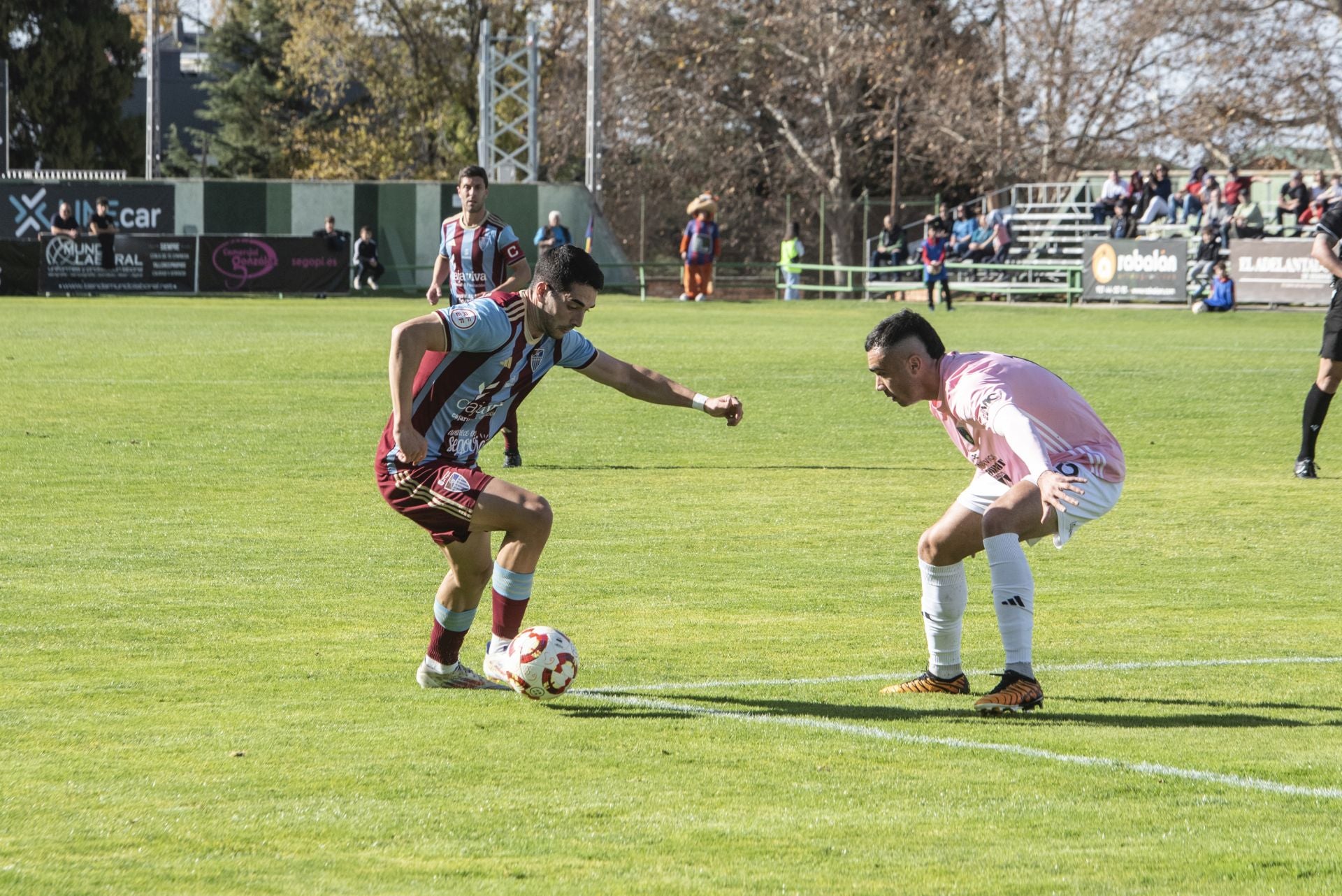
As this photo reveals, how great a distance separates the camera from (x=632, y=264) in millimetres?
44094

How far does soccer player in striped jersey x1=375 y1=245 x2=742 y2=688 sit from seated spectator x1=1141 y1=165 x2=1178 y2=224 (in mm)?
36315

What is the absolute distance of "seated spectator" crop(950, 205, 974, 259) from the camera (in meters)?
44.9

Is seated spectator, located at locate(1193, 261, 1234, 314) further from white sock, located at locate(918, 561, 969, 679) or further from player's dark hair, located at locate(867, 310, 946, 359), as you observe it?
player's dark hair, located at locate(867, 310, 946, 359)

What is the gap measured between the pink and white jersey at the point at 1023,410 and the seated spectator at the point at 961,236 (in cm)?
3888

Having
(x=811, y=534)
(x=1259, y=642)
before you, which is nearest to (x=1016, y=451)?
(x=1259, y=642)

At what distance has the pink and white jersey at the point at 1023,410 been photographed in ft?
20.7

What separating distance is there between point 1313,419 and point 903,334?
26.5 feet

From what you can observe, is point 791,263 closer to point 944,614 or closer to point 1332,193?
point 1332,193

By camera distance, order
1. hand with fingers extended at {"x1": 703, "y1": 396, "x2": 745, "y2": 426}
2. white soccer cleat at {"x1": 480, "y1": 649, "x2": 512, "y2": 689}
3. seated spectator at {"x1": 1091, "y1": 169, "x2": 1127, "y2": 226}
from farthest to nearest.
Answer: seated spectator at {"x1": 1091, "y1": 169, "x2": 1127, "y2": 226}, hand with fingers extended at {"x1": 703, "y1": 396, "x2": 745, "y2": 426}, white soccer cleat at {"x1": 480, "y1": 649, "x2": 512, "y2": 689}

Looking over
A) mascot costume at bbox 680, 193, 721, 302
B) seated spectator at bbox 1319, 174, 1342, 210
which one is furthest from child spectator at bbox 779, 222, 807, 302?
seated spectator at bbox 1319, 174, 1342, 210

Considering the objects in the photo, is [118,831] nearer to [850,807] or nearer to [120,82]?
[850,807]

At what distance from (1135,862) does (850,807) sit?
846 millimetres

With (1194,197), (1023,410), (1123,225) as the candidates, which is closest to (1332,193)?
(1194,197)

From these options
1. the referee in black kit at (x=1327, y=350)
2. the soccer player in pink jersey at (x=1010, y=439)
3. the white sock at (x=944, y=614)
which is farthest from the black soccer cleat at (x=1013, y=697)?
the referee in black kit at (x=1327, y=350)
